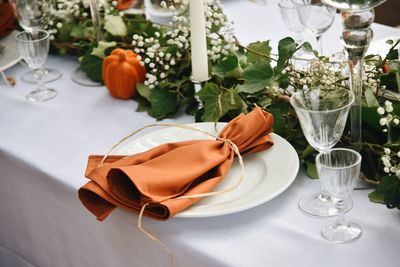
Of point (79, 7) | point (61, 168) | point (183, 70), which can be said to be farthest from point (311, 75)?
point (79, 7)

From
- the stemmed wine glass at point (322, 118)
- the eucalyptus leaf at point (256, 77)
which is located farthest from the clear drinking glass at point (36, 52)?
the stemmed wine glass at point (322, 118)

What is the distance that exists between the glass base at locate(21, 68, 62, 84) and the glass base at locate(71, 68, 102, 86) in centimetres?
4

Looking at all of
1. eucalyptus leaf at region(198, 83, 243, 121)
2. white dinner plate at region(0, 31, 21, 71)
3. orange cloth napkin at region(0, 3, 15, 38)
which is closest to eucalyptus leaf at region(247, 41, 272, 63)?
eucalyptus leaf at region(198, 83, 243, 121)

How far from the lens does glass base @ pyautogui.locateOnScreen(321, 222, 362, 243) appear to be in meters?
0.94

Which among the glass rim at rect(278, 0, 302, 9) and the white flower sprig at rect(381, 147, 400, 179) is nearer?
the white flower sprig at rect(381, 147, 400, 179)

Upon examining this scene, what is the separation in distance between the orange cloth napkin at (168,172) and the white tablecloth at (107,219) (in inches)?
1.6

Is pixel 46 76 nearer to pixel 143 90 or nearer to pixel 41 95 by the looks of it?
pixel 41 95

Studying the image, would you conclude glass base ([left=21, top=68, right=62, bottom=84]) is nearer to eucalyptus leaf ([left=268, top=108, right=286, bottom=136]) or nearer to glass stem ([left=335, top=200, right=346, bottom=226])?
eucalyptus leaf ([left=268, top=108, right=286, bottom=136])

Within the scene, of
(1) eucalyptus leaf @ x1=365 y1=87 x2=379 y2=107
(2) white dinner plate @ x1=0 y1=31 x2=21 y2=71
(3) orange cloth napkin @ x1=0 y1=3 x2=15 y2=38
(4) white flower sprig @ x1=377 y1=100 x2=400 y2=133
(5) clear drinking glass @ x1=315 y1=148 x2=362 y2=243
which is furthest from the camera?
(3) orange cloth napkin @ x1=0 y1=3 x2=15 y2=38

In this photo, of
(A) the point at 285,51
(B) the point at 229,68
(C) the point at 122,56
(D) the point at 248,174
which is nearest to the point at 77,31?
(C) the point at 122,56

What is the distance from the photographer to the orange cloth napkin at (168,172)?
3.26ft

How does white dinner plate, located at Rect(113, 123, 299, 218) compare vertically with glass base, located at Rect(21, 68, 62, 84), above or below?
above

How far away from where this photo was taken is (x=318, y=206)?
1.02m

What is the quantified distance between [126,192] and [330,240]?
0.31 metres
